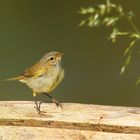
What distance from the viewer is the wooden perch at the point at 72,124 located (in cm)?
486

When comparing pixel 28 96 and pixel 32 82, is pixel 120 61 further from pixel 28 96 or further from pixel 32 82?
pixel 32 82

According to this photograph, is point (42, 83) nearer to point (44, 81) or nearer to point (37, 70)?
point (44, 81)

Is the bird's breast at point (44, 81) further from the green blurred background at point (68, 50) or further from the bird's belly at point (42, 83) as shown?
the green blurred background at point (68, 50)

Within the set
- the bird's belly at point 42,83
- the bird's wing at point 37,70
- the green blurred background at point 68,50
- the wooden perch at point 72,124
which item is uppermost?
the green blurred background at point 68,50

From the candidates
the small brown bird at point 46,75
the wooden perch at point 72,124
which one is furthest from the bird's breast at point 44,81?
the wooden perch at point 72,124

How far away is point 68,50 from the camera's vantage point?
8.63 meters

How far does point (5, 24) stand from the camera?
8.77 metres

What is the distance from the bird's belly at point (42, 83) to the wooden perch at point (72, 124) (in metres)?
0.35

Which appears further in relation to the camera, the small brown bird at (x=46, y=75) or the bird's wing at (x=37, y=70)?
the bird's wing at (x=37, y=70)

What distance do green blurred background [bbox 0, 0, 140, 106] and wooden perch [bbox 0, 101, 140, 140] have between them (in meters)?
2.70

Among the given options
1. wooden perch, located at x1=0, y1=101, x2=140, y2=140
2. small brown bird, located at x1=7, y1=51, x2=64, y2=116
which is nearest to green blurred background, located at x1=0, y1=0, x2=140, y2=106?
small brown bird, located at x1=7, y1=51, x2=64, y2=116

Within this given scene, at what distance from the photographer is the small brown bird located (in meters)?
5.56

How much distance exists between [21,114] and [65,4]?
155 inches

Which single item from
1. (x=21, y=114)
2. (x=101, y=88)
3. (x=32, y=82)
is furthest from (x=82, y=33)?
(x=21, y=114)
